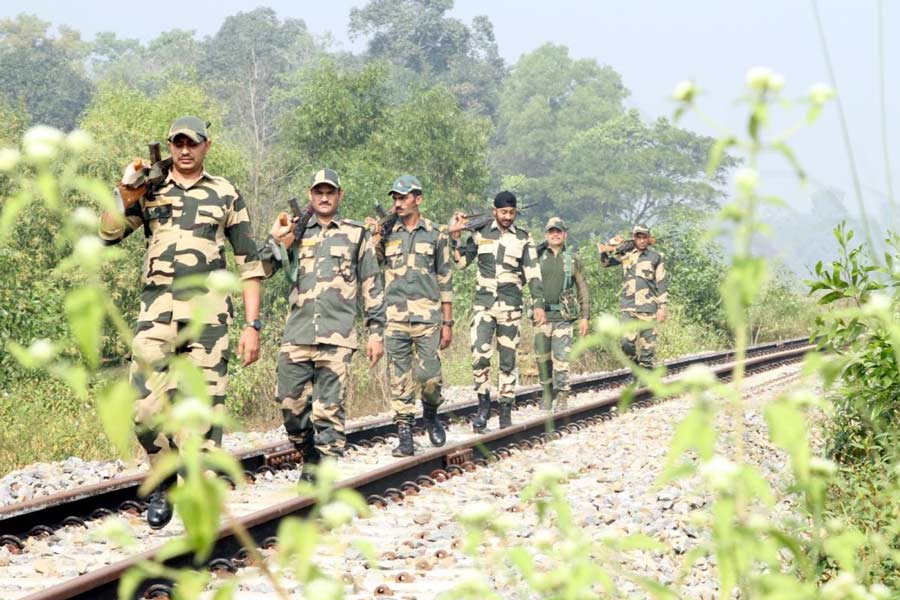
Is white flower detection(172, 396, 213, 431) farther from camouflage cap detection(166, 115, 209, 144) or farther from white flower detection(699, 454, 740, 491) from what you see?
camouflage cap detection(166, 115, 209, 144)

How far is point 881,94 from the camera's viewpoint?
343 cm

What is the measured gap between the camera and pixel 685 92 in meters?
1.85

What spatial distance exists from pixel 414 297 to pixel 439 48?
9102cm

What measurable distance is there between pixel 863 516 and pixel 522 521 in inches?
102

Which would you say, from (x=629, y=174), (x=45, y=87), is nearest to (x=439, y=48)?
(x=629, y=174)

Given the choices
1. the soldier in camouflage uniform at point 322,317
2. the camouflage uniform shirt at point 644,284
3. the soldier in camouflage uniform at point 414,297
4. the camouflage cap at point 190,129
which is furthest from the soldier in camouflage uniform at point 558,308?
the camouflage cap at point 190,129

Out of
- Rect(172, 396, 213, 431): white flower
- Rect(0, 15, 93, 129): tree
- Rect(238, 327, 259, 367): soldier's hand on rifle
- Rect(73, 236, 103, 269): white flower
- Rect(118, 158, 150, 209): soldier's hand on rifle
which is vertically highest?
Rect(0, 15, 93, 129): tree

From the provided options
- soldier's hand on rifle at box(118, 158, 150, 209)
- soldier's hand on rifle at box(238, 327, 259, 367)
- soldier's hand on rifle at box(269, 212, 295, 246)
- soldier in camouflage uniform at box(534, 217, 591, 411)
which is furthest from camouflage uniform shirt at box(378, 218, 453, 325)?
soldier's hand on rifle at box(118, 158, 150, 209)

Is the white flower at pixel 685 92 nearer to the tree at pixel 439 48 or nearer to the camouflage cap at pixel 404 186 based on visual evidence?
the camouflage cap at pixel 404 186

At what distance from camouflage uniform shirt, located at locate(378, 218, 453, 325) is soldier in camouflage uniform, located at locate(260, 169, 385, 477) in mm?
1757

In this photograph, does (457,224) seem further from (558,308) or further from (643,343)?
(643,343)

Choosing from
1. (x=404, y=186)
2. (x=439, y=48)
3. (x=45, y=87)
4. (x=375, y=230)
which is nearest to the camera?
(x=404, y=186)

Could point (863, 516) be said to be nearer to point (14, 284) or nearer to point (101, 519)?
point (101, 519)

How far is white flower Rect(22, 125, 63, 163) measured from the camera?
1746 millimetres
